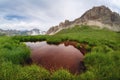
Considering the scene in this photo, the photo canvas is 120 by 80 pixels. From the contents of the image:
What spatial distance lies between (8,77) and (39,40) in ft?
38.9

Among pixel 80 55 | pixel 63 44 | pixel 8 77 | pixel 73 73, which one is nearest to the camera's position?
pixel 8 77

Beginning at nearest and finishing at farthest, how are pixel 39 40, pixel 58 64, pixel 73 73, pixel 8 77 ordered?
pixel 8 77
pixel 73 73
pixel 58 64
pixel 39 40

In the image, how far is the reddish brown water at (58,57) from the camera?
16.9 meters

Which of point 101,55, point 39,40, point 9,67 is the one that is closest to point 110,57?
point 101,55

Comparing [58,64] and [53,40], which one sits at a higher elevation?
[53,40]

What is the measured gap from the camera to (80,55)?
18.8 metres

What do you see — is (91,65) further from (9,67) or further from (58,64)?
(9,67)

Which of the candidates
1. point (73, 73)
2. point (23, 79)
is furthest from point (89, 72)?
point (23, 79)

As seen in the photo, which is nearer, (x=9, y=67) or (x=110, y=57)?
(x=9, y=67)

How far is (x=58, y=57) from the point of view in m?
18.2

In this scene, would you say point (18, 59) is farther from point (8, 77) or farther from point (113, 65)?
point (113, 65)

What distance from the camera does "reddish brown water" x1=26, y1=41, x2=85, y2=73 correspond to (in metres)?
16.9

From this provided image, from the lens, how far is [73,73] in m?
15.9

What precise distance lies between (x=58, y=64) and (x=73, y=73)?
66.4 inches
